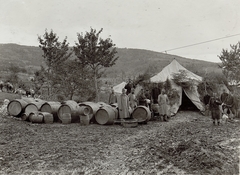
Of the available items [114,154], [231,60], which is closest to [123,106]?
[114,154]

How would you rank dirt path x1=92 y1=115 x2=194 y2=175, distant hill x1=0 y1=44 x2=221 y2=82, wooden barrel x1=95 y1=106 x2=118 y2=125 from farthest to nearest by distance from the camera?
distant hill x1=0 y1=44 x2=221 y2=82 < wooden barrel x1=95 y1=106 x2=118 y2=125 < dirt path x1=92 y1=115 x2=194 y2=175

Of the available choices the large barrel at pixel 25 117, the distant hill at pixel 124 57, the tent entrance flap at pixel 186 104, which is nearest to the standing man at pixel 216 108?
the tent entrance flap at pixel 186 104

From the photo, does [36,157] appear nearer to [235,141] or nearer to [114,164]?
[114,164]

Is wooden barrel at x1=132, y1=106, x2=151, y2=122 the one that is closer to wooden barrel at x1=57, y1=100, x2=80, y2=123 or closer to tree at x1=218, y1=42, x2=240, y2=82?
wooden barrel at x1=57, y1=100, x2=80, y2=123

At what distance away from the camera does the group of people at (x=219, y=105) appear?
10102 mm

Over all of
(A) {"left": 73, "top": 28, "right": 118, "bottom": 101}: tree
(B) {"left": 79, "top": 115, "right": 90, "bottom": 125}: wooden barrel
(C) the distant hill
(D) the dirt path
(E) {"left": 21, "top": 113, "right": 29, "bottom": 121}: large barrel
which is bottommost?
(D) the dirt path

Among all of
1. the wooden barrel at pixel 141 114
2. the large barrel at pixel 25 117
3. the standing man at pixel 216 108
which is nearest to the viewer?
the standing man at pixel 216 108

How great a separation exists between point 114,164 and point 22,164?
2044mm

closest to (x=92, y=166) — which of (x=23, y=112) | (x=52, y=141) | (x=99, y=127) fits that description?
(x=52, y=141)

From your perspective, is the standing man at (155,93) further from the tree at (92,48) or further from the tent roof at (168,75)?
the tree at (92,48)

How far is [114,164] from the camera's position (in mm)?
5676

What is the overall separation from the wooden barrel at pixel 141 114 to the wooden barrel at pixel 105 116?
3.07 feet

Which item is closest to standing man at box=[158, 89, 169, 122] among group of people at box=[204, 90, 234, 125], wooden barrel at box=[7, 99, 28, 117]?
group of people at box=[204, 90, 234, 125]

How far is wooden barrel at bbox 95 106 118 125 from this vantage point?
11037 millimetres
